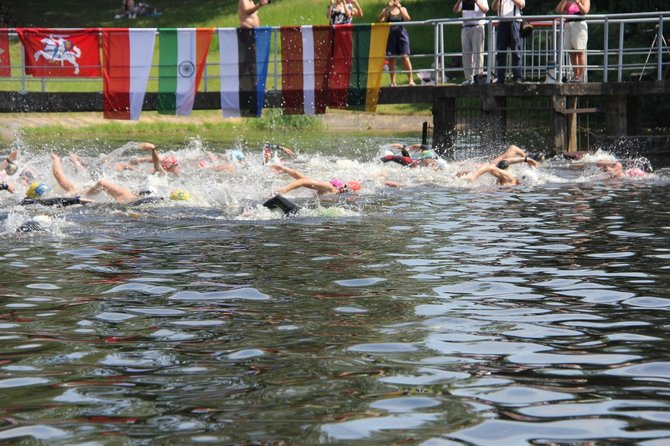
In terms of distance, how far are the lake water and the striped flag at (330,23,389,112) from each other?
756cm

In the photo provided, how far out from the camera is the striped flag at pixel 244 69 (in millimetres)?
21781

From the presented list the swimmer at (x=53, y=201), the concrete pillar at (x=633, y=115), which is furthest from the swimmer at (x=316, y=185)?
the concrete pillar at (x=633, y=115)

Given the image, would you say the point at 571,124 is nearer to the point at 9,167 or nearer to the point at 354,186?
the point at 354,186

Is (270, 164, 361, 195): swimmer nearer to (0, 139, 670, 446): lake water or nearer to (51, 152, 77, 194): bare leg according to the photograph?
(0, 139, 670, 446): lake water

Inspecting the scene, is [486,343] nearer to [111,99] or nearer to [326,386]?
[326,386]

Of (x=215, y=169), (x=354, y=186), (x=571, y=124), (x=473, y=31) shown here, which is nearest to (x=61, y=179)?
(x=215, y=169)

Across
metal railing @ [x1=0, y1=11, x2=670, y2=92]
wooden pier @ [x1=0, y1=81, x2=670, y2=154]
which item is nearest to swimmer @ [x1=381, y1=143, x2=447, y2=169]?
metal railing @ [x1=0, y1=11, x2=670, y2=92]

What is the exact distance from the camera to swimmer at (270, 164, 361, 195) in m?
16.9

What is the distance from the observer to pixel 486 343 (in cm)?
757

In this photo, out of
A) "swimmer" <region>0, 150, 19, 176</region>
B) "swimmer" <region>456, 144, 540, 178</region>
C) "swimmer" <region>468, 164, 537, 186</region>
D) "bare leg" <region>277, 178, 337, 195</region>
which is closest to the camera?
"bare leg" <region>277, 178, 337, 195</region>

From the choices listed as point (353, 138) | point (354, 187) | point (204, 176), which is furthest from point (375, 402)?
point (353, 138)

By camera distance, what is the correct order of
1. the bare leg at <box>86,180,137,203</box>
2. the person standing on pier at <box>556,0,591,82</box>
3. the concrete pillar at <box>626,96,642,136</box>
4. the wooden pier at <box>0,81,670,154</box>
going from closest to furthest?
1. the bare leg at <box>86,180,137,203</box>
2. the wooden pier at <box>0,81,670,154</box>
3. the person standing on pier at <box>556,0,591,82</box>
4. the concrete pillar at <box>626,96,642,136</box>

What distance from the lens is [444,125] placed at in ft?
79.2

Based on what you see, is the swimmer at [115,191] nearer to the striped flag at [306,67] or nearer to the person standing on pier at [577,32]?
the striped flag at [306,67]
